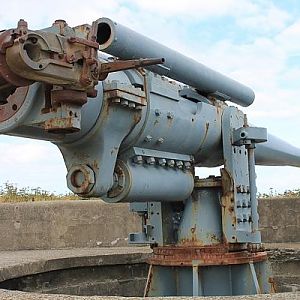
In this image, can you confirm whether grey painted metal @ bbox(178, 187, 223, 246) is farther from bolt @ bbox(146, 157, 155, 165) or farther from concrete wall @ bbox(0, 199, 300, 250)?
concrete wall @ bbox(0, 199, 300, 250)

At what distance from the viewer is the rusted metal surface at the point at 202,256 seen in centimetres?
479

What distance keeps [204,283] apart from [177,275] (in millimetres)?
228

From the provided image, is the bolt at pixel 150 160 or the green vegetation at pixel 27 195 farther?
the green vegetation at pixel 27 195

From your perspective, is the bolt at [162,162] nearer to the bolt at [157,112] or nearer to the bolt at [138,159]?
the bolt at [138,159]

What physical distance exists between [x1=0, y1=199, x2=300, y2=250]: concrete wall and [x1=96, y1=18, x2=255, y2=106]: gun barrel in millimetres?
3248

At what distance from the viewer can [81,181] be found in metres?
3.71

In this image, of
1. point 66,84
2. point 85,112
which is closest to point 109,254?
point 85,112

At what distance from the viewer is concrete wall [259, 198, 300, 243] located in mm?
8438

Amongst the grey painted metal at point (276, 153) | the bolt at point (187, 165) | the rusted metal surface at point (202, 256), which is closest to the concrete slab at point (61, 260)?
the rusted metal surface at point (202, 256)

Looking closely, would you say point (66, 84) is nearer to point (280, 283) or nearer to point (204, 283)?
point (204, 283)

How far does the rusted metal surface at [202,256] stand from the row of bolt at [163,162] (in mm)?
642

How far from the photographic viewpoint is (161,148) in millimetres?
4352

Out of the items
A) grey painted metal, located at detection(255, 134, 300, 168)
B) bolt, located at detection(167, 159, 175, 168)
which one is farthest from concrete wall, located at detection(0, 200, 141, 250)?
bolt, located at detection(167, 159, 175, 168)

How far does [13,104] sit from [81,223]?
5248mm
